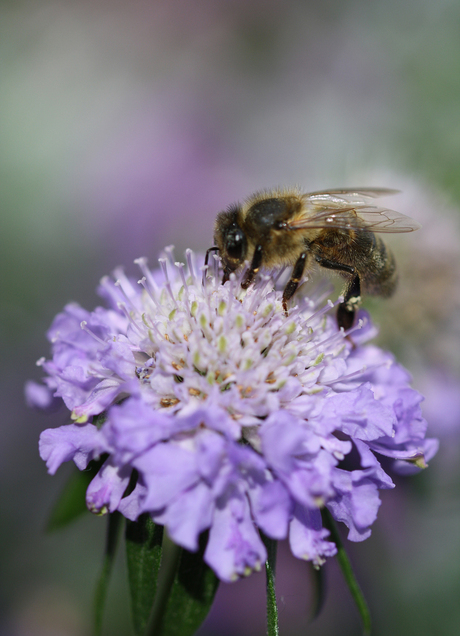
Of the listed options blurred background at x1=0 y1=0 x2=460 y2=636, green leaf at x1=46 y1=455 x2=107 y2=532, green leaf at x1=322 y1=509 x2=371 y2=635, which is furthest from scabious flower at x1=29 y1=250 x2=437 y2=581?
blurred background at x1=0 y1=0 x2=460 y2=636

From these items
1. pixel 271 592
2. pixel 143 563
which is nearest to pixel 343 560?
pixel 271 592

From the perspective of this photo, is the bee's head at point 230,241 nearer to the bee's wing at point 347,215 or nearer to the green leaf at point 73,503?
the bee's wing at point 347,215

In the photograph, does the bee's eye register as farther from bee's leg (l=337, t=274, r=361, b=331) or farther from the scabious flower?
bee's leg (l=337, t=274, r=361, b=331)

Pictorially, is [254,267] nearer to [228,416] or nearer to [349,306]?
[349,306]

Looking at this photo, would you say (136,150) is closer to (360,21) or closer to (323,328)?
(360,21)

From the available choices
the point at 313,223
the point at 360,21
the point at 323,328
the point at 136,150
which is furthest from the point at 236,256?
the point at 360,21
